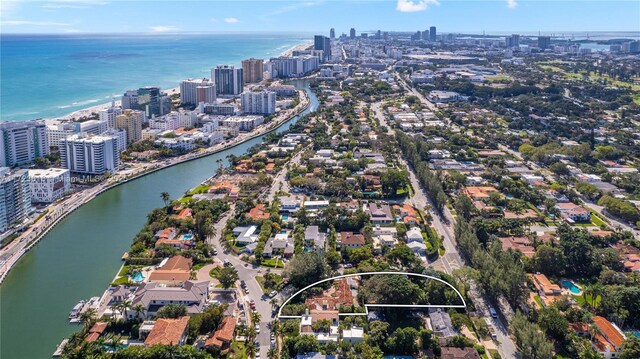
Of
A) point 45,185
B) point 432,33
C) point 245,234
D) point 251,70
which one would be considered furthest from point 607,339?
point 432,33

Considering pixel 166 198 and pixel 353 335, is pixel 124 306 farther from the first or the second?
pixel 166 198

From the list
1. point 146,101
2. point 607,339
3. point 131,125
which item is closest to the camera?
point 607,339

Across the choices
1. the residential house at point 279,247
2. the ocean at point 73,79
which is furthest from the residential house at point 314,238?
the ocean at point 73,79

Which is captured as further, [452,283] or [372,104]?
[372,104]

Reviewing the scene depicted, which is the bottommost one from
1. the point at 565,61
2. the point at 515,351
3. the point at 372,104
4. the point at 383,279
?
the point at 515,351

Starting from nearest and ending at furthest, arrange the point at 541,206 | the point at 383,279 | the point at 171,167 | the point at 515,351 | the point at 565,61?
1. the point at 515,351
2. the point at 383,279
3. the point at 541,206
4. the point at 171,167
5. the point at 565,61

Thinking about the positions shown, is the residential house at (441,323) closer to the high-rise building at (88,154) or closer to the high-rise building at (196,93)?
the high-rise building at (88,154)

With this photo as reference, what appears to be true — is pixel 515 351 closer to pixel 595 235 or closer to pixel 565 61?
pixel 595 235

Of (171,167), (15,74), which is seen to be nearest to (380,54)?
(15,74)
